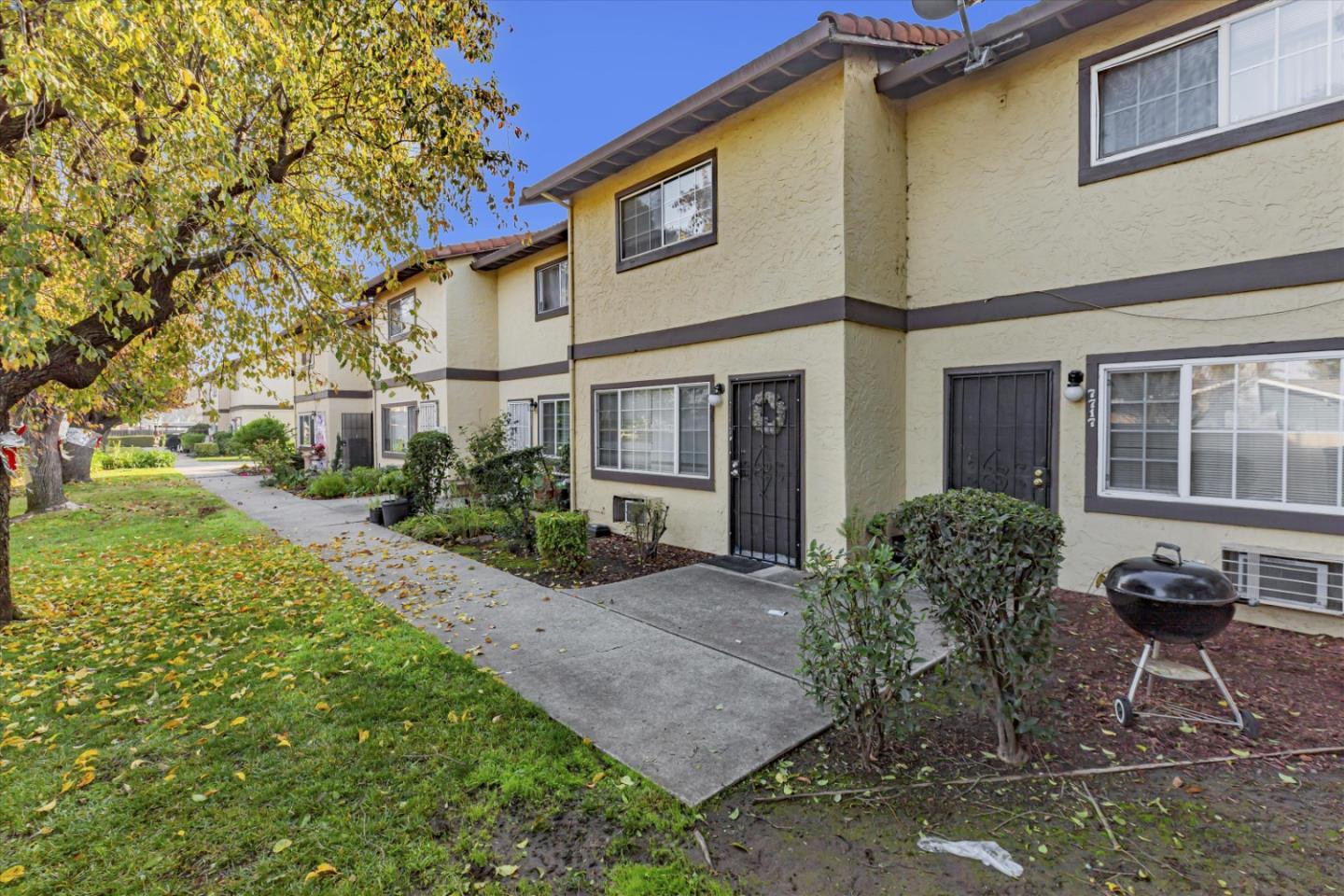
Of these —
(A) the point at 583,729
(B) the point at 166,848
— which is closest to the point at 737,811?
(A) the point at 583,729

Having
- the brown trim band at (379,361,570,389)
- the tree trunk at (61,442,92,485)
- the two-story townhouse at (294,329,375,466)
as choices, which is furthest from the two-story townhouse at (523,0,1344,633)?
the tree trunk at (61,442,92,485)

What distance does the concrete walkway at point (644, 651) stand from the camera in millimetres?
3521

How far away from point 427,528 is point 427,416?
20.5 ft

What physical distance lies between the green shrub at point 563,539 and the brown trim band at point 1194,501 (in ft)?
18.5

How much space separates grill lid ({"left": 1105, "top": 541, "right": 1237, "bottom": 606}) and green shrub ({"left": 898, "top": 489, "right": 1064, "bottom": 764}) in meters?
0.93

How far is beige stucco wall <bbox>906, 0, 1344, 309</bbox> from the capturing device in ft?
16.9

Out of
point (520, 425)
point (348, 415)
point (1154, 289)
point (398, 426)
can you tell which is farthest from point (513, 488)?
point (348, 415)

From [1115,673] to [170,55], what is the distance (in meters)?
8.91

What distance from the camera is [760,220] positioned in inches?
299

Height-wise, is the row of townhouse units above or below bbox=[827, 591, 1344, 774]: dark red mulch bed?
above

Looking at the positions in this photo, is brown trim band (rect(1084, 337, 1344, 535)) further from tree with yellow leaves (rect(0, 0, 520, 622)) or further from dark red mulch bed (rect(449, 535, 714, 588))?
tree with yellow leaves (rect(0, 0, 520, 622))

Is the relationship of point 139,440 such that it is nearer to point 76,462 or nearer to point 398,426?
point 76,462

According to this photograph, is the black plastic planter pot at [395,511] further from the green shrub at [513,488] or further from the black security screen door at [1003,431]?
the black security screen door at [1003,431]

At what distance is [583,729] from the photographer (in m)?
3.70
